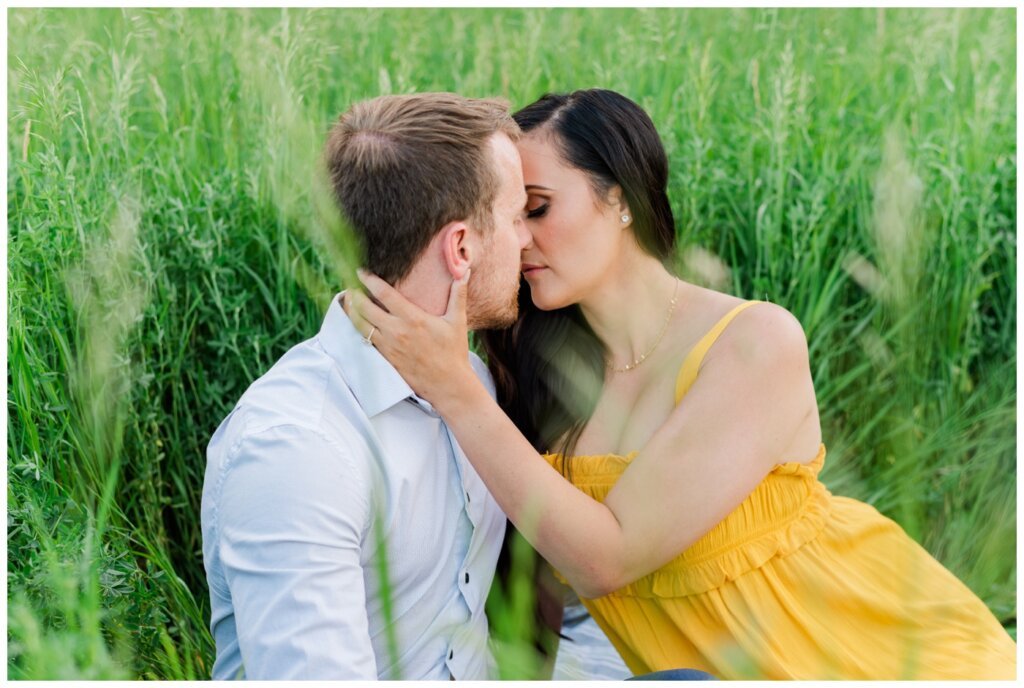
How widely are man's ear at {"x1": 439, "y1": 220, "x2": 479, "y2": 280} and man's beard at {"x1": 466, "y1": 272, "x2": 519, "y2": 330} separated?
9 centimetres

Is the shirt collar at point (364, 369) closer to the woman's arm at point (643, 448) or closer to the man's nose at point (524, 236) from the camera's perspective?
the woman's arm at point (643, 448)

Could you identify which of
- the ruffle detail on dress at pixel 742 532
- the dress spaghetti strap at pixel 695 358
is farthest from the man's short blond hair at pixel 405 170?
the ruffle detail on dress at pixel 742 532

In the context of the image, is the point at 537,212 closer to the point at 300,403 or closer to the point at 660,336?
the point at 660,336

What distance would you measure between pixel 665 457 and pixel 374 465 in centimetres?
72

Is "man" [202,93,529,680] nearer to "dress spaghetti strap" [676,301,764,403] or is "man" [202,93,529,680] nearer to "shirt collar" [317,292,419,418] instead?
"shirt collar" [317,292,419,418]

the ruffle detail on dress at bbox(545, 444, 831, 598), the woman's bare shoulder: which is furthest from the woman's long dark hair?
the woman's bare shoulder

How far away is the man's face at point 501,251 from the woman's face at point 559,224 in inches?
9.4

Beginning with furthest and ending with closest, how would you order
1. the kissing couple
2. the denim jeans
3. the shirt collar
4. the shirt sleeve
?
the shirt collar < the denim jeans < the kissing couple < the shirt sleeve

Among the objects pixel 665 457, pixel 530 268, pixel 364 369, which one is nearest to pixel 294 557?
pixel 364 369

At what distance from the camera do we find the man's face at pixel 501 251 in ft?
7.46

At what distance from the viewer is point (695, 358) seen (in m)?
2.54

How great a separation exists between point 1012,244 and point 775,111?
42.4 inches

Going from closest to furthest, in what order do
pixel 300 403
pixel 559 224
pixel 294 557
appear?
pixel 294 557 < pixel 300 403 < pixel 559 224

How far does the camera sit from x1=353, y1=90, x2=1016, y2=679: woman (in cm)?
217
